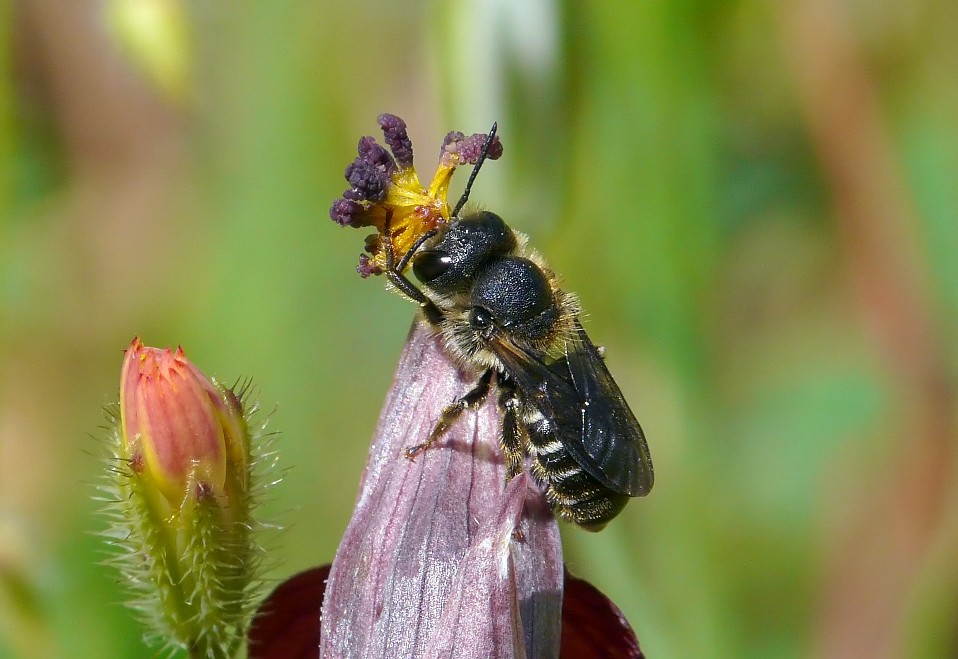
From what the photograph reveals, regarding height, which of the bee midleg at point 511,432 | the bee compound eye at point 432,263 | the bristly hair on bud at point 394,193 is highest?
the bristly hair on bud at point 394,193

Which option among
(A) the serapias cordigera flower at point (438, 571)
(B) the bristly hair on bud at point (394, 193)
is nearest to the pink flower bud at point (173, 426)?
(A) the serapias cordigera flower at point (438, 571)

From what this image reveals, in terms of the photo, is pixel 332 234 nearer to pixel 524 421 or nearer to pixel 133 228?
pixel 133 228

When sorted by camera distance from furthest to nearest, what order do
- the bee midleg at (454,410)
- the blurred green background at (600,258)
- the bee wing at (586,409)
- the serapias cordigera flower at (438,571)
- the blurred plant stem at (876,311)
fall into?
the blurred plant stem at (876,311)
the blurred green background at (600,258)
the bee wing at (586,409)
the bee midleg at (454,410)
the serapias cordigera flower at (438,571)

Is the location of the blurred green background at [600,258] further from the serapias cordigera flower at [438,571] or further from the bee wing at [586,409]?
the serapias cordigera flower at [438,571]

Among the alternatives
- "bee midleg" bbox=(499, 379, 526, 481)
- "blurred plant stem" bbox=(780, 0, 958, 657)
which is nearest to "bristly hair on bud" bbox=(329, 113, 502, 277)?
"bee midleg" bbox=(499, 379, 526, 481)

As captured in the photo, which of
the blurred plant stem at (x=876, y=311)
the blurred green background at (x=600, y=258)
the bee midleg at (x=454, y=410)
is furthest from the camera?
the blurred plant stem at (x=876, y=311)
